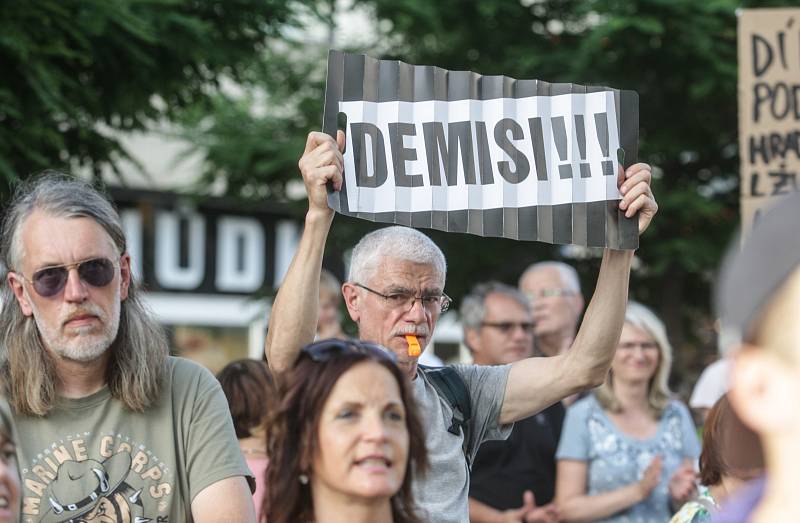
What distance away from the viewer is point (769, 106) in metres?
7.14

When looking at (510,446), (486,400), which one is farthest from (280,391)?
(510,446)

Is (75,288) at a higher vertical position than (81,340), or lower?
higher

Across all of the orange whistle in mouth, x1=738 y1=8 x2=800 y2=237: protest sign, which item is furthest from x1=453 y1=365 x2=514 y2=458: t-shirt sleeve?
x1=738 y1=8 x2=800 y2=237: protest sign

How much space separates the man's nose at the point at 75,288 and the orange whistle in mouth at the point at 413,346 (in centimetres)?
95

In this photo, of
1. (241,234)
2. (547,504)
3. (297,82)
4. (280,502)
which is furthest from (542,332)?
(241,234)

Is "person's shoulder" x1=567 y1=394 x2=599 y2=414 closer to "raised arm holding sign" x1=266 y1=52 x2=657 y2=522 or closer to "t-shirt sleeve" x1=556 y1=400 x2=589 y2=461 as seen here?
"t-shirt sleeve" x1=556 y1=400 x2=589 y2=461

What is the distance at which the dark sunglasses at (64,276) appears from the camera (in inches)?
138

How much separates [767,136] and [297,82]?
7654mm

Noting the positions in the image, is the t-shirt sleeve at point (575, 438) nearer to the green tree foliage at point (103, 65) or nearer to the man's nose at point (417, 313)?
the man's nose at point (417, 313)

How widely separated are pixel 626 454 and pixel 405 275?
2.22 meters

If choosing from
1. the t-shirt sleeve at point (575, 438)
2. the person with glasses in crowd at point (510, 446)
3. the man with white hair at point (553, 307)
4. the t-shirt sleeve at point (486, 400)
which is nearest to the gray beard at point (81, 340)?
the t-shirt sleeve at point (486, 400)

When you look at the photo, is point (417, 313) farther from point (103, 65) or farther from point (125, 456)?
point (103, 65)

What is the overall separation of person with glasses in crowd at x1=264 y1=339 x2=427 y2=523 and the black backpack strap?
103 centimetres

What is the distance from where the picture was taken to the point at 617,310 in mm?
3824
